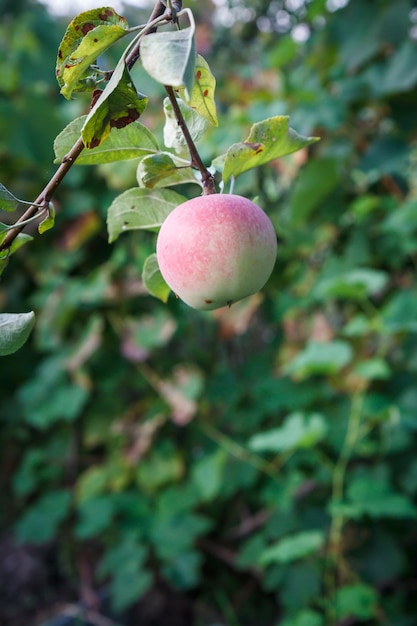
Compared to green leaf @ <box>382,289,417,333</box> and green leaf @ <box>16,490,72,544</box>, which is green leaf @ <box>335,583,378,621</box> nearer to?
green leaf @ <box>382,289,417,333</box>

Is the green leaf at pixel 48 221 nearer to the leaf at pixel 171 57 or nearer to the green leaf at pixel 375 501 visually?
the leaf at pixel 171 57

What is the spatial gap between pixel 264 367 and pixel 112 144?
1.17 m

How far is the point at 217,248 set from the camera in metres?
0.29

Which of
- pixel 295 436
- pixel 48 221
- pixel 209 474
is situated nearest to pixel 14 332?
pixel 48 221

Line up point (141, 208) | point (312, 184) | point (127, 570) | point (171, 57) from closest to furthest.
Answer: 1. point (171, 57)
2. point (141, 208)
3. point (312, 184)
4. point (127, 570)

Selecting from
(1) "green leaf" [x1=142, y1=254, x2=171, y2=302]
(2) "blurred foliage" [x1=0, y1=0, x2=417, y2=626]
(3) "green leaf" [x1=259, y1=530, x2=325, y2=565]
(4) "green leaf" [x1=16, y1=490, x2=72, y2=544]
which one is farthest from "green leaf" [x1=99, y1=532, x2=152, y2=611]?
(1) "green leaf" [x1=142, y1=254, x2=171, y2=302]

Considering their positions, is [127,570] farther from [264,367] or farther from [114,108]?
[114,108]

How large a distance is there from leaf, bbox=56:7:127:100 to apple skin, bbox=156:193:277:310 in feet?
0.24

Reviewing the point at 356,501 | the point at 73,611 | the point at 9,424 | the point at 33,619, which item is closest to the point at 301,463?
the point at 356,501

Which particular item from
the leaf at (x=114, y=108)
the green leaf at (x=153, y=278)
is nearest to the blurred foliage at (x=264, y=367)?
the green leaf at (x=153, y=278)

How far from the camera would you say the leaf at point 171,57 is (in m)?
0.21

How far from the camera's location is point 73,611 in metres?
1.29

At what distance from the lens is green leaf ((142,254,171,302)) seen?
34 cm

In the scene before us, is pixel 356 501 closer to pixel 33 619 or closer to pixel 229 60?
pixel 33 619
